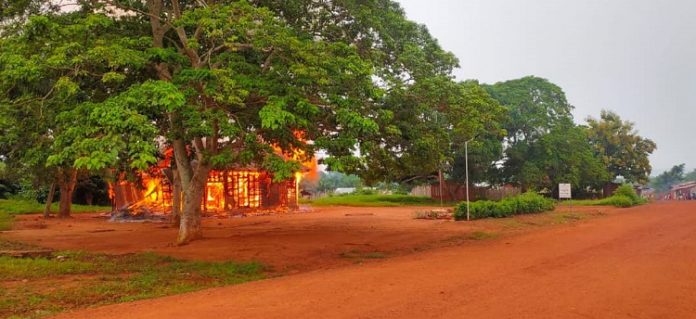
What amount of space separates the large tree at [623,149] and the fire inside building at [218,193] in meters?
33.1

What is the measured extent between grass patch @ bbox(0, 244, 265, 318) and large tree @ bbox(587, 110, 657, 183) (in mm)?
47638

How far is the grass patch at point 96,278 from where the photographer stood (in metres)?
7.70

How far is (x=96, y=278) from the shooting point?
9773 mm

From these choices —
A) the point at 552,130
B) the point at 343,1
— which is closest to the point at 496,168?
the point at 552,130

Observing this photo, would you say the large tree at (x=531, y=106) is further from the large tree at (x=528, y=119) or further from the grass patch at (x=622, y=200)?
the grass patch at (x=622, y=200)

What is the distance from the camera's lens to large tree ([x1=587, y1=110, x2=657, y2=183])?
50719 millimetres

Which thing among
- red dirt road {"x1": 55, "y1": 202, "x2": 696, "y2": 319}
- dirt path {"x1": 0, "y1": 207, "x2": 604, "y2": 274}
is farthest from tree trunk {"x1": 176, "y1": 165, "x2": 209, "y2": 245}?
red dirt road {"x1": 55, "y1": 202, "x2": 696, "y2": 319}

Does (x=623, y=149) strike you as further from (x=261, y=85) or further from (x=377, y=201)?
(x=261, y=85)

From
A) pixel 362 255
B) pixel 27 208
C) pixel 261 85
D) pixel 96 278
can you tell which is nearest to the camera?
pixel 96 278

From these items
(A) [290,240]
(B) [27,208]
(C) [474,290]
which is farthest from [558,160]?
(B) [27,208]

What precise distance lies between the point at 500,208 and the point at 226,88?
17.3 metres

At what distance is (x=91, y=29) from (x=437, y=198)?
38.4 m

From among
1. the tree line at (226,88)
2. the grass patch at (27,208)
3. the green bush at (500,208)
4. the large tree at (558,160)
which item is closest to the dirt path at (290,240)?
the green bush at (500,208)

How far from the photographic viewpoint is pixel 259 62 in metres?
14.5
